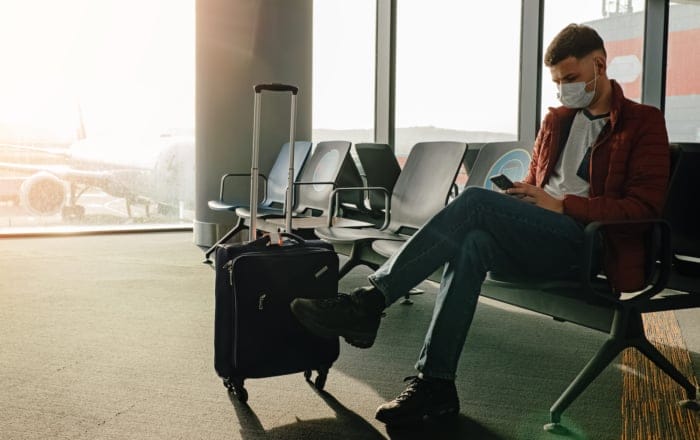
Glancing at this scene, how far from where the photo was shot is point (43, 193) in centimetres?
634

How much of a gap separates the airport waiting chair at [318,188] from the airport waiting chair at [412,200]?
329 mm

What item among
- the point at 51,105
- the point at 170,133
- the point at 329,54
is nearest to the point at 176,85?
the point at 170,133

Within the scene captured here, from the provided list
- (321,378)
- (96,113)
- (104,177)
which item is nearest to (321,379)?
(321,378)

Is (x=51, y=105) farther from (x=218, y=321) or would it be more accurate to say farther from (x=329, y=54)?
(x=218, y=321)

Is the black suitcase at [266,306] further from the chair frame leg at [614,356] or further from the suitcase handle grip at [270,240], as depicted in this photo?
the chair frame leg at [614,356]

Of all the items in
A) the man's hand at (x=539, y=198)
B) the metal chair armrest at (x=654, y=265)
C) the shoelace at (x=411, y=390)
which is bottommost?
the shoelace at (x=411, y=390)

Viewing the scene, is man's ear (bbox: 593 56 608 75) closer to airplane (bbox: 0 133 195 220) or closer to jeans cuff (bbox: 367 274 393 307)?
jeans cuff (bbox: 367 274 393 307)

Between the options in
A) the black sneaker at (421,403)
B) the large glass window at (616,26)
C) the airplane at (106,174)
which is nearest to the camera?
the black sneaker at (421,403)

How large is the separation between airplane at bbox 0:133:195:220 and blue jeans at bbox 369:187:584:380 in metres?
5.19

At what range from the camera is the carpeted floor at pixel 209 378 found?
67.9 inches

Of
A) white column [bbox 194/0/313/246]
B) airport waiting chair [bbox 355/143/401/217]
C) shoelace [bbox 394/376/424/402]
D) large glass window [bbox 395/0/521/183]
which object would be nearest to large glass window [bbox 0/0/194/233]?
white column [bbox 194/0/313/246]

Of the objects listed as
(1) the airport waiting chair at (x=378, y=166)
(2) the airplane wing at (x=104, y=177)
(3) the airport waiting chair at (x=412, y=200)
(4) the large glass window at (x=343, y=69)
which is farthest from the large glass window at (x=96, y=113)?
(3) the airport waiting chair at (x=412, y=200)

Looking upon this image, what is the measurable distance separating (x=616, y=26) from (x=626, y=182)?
3817mm

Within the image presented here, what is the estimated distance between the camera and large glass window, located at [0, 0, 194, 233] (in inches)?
227
